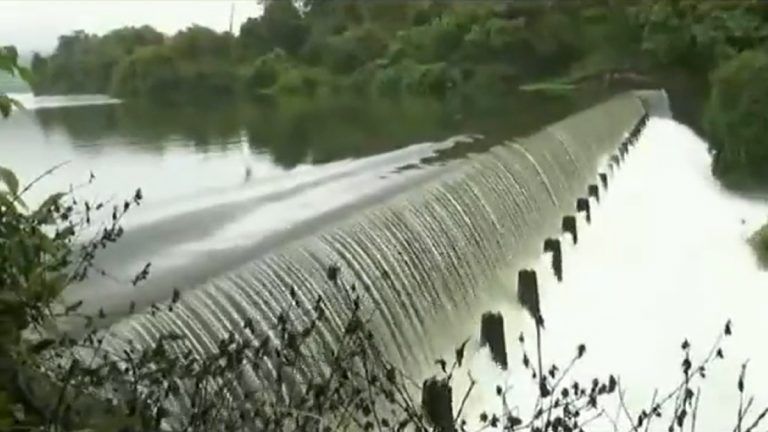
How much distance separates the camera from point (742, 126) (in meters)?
19.9

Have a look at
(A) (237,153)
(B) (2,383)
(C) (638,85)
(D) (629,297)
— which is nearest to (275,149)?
(A) (237,153)

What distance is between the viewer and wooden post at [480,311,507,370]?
777 centimetres

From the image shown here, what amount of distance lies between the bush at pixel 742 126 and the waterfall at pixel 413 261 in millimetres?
5739

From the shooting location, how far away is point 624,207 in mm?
15516

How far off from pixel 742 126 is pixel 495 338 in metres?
13.1

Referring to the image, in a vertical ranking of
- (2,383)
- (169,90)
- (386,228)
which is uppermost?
(2,383)

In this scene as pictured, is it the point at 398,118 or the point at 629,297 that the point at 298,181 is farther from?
the point at 398,118

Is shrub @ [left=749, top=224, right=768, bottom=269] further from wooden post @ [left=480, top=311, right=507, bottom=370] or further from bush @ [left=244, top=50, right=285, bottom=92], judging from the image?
bush @ [left=244, top=50, right=285, bottom=92]

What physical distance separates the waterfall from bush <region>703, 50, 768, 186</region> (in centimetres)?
574

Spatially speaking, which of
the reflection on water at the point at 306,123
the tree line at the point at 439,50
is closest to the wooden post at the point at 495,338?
the reflection on water at the point at 306,123

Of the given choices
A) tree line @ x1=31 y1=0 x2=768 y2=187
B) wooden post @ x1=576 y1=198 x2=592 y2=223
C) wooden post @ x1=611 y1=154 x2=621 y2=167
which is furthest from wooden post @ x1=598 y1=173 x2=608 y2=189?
tree line @ x1=31 y1=0 x2=768 y2=187

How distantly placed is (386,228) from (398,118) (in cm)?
2076

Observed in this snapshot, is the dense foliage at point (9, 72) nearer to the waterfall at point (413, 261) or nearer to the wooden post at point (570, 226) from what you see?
the waterfall at point (413, 261)

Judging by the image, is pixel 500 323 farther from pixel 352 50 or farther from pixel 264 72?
pixel 352 50
